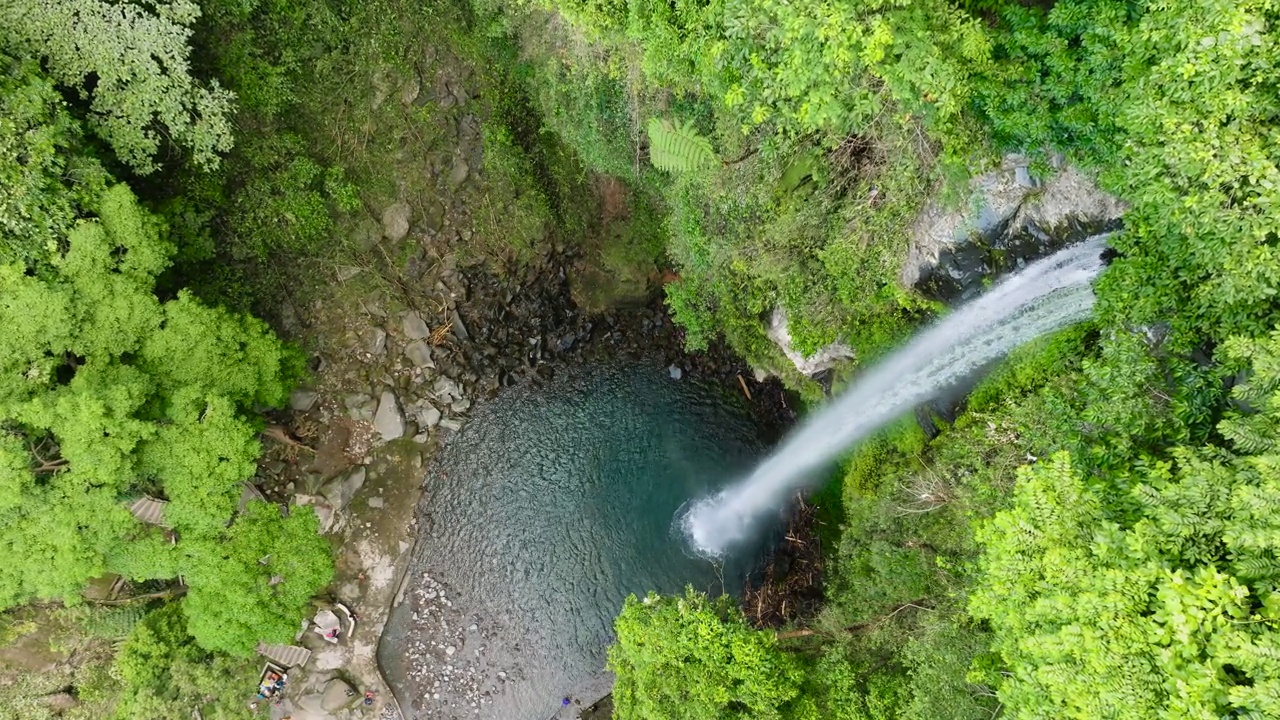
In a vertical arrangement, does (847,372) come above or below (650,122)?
below

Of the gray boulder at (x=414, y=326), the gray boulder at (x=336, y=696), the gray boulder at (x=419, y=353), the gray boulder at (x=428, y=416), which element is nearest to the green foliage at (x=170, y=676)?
the gray boulder at (x=336, y=696)

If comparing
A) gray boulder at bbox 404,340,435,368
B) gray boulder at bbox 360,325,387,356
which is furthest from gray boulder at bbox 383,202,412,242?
gray boulder at bbox 404,340,435,368

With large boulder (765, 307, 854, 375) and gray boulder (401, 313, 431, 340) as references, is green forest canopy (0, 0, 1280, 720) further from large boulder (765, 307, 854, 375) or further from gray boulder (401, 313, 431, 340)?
gray boulder (401, 313, 431, 340)

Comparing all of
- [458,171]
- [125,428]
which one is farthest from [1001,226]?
[125,428]

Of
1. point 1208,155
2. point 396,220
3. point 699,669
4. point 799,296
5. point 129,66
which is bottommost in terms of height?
point 699,669

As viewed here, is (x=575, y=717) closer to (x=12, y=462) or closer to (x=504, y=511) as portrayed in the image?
(x=504, y=511)

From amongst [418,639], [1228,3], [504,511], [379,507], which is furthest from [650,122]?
[418,639]

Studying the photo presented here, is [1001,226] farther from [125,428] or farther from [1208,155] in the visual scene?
[125,428]
